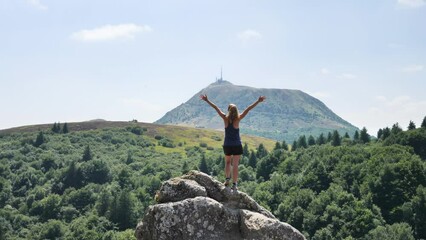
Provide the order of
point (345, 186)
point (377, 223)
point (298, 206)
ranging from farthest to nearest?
point (345, 186), point (298, 206), point (377, 223)

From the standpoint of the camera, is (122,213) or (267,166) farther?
(267,166)

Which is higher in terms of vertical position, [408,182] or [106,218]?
[408,182]

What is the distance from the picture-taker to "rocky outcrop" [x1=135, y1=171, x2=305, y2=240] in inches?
671

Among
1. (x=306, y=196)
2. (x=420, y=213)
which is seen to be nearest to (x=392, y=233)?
(x=420, y=213)

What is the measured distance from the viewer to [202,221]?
17250 millimetres

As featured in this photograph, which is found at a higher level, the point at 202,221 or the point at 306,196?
the point at 202,221

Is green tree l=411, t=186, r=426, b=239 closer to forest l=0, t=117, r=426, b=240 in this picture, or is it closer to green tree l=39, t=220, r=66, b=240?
forest l=0, t=117, r=426, b=240

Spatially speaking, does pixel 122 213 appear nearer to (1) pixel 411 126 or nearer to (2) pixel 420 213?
(2) pixel 420 213

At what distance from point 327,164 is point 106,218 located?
6934 cm

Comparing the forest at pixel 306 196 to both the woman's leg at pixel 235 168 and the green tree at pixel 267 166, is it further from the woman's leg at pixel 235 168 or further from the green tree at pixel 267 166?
the woman's leg at pixel 235 168

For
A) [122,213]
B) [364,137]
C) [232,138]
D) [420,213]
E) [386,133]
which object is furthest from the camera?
[364,137]

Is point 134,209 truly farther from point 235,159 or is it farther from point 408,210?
point 235,159

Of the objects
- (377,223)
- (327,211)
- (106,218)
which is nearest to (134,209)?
(106,218)

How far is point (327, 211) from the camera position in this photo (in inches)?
4631
